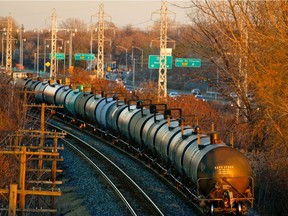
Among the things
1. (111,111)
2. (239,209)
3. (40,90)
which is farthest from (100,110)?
(239,209)

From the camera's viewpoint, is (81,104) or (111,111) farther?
(81,104)

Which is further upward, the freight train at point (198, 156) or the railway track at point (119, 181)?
the freight train at point (198, 156)

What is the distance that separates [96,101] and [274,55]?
20569 millimetres

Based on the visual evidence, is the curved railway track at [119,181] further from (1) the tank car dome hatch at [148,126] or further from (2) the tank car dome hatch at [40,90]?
(2) the tank car dome hatch at [40,90]

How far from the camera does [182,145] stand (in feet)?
66.1

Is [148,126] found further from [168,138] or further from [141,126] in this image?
[168,138]

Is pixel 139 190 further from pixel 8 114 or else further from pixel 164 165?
pixel 8 114

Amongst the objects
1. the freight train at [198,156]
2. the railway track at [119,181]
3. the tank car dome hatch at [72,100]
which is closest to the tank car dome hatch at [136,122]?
the freight train at [198,156]

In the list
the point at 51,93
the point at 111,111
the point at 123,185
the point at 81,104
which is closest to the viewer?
the point at 123,185

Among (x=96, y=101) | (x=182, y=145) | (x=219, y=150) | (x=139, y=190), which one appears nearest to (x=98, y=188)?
(x=139, y=190)

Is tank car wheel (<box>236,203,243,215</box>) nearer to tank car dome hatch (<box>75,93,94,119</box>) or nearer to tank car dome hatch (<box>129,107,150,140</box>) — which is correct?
tank car dome hatch (<box>129,107,150,140</box>)

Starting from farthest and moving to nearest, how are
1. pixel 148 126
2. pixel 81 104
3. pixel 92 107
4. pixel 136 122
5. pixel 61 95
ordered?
pixel 61 95, pixel 81 104, pixel 92 107, pixel 136 122, pixel 148 126

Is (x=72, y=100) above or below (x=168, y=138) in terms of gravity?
above

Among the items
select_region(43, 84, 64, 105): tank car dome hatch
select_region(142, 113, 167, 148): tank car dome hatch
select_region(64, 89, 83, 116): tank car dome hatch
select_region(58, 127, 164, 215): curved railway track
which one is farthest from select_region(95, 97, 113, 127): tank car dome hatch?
select_region(43, 84, 64, 105): tank car dome hatch
